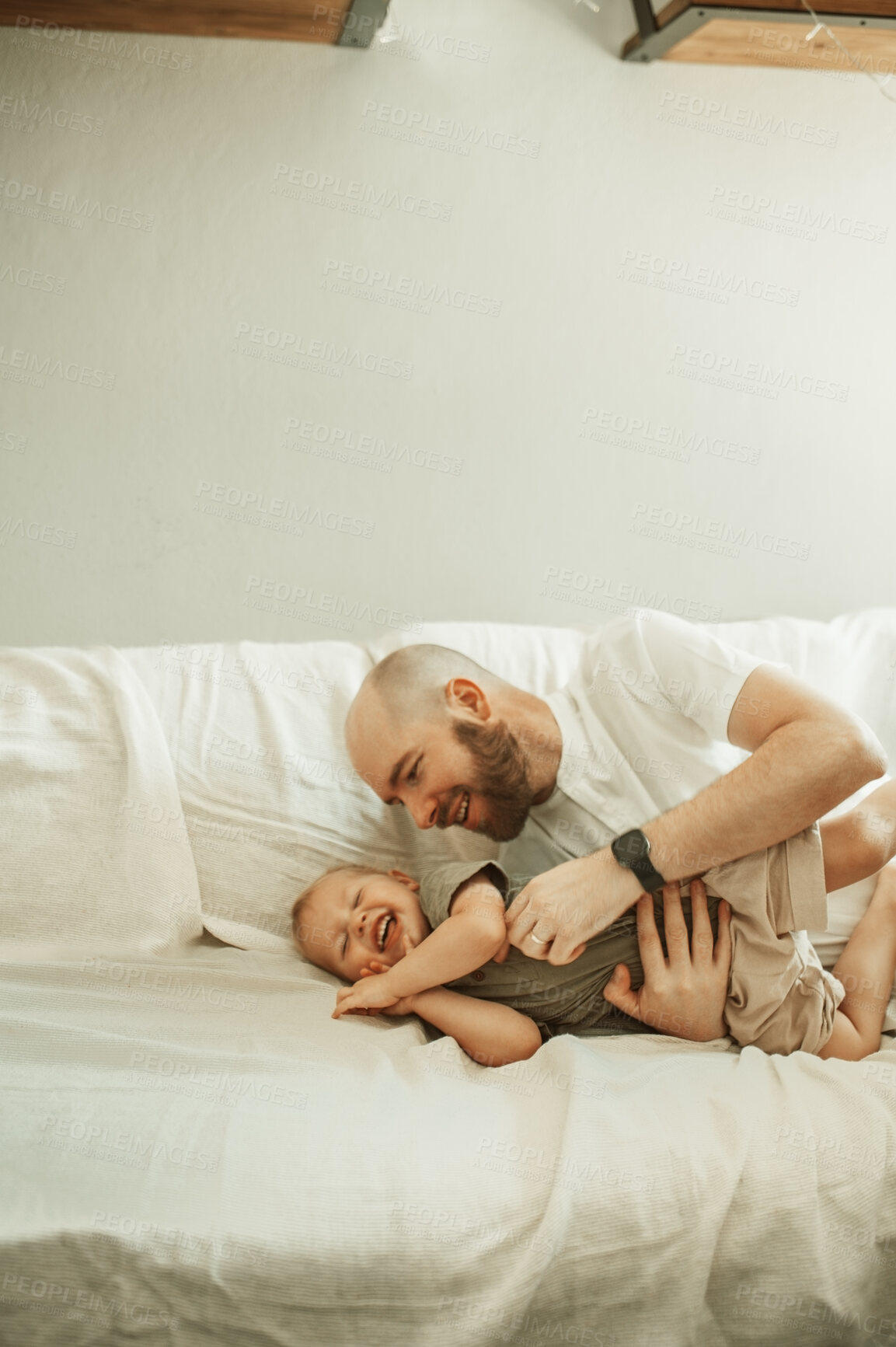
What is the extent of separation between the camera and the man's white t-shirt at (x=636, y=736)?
60.7 inches

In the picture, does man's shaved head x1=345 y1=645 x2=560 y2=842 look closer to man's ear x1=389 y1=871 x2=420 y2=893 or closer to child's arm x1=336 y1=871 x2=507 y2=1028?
man's ear x1=389 y1=871 x2=420 y2=893

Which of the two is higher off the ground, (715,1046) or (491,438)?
(491,438)

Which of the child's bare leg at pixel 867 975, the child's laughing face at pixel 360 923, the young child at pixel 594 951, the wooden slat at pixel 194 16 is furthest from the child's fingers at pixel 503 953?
the wooden slat at pixel 194 16

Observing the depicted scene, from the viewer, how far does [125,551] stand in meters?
2.12

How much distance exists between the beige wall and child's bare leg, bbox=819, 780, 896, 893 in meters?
0.96

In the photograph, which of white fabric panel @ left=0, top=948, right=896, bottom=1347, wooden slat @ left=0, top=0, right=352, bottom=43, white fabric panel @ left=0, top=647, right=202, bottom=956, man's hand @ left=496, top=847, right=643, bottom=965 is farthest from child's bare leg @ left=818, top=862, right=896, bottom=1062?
wooden slat @ left=0, top=0, right=352, bottom=43

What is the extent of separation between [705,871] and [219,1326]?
85 cm

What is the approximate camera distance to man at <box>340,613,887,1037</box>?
1396 millimetres

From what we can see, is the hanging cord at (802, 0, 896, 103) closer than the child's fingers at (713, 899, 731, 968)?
No

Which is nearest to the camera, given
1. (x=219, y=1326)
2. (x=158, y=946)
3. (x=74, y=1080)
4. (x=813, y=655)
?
(x=219, y=1326)

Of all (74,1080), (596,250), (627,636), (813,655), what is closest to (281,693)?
(627,636)

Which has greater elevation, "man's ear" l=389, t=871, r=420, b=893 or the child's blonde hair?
"man's ear" l=389, t=871, r=420, b=893

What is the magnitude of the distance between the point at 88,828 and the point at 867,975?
3.98 ft

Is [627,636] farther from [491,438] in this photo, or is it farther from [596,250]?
[596,250]
